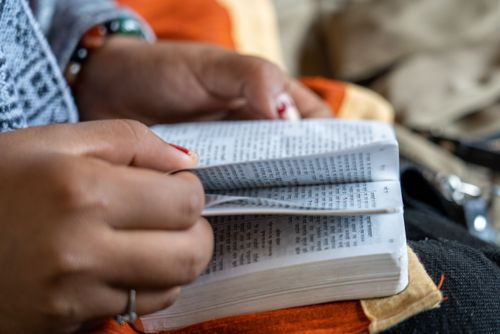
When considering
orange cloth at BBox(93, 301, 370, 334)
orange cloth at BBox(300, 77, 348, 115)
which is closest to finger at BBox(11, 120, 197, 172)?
orange cloth at BBox(93, 301, 370, 334)

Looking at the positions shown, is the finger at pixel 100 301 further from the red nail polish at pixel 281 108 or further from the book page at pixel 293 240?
the red nail polish at pixel 281 108

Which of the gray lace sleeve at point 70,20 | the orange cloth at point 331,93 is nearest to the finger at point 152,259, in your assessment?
the gray lace sleeve at point 70,20

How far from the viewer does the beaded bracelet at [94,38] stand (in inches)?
26.2

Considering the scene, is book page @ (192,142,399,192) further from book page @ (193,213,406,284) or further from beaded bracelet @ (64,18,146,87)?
beaded bracelet @ (64,18,146,87)

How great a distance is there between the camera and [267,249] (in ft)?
1.29

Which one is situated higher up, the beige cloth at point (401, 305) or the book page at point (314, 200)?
the book page at point (314, 200)

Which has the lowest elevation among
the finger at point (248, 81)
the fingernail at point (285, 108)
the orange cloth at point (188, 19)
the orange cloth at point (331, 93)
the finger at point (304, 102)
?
the orange cloth at point (331, 93)

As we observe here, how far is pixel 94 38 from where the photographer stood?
0.68m

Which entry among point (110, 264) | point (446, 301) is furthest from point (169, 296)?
point (446, 301)

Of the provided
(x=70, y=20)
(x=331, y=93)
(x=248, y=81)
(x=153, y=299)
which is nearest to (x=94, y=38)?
(x=70, y=20)

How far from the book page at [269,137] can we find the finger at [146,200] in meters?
0.11

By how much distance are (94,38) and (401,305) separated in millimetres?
465

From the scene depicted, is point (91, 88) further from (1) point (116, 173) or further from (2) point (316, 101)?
(1) point (116, 173)

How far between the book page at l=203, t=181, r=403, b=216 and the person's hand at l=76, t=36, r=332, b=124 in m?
0.19
